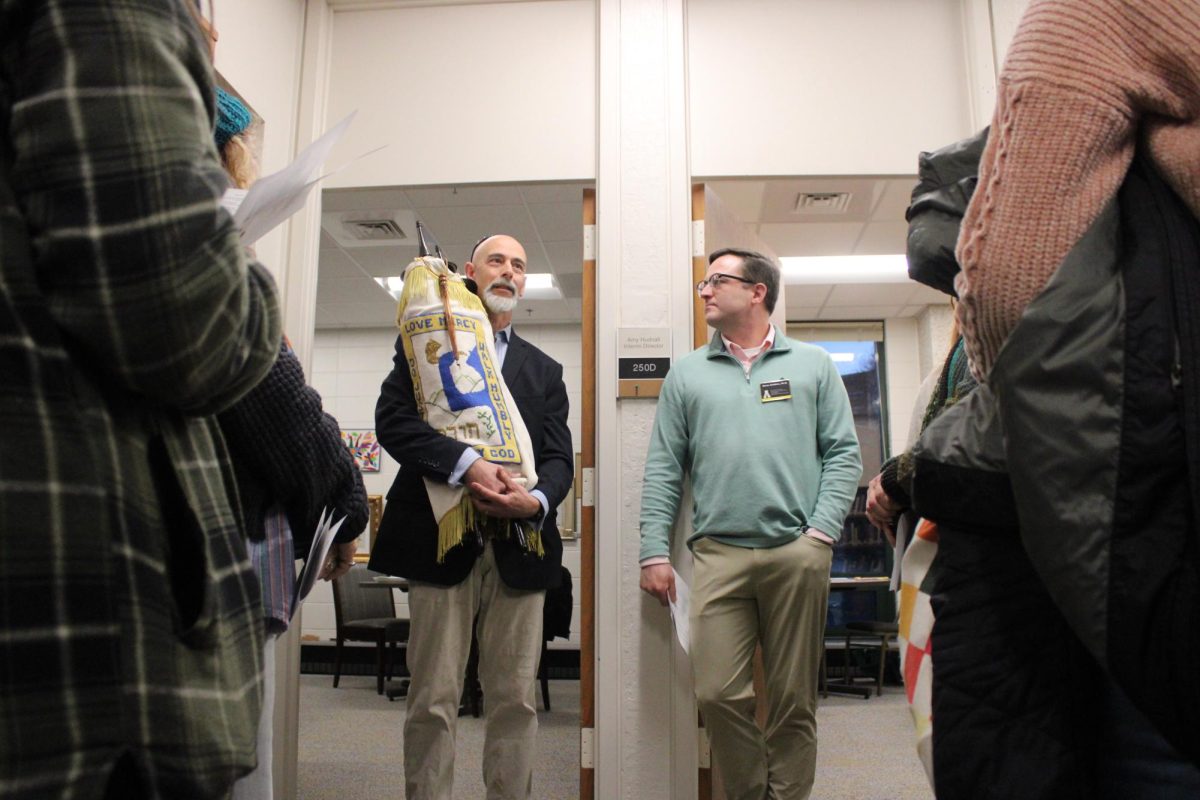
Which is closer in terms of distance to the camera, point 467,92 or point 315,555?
point 315,555

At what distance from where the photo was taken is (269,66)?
9.86 ft

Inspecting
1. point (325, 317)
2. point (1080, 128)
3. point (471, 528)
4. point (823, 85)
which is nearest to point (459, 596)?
point (471, 528)

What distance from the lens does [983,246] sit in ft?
2.56

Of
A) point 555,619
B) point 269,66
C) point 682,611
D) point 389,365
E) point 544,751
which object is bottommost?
point 544,751

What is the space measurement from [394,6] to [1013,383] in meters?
3.27

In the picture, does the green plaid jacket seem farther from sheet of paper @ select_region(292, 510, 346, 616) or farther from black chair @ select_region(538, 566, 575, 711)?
black chair @ select_region(538, 566, 575, 711)

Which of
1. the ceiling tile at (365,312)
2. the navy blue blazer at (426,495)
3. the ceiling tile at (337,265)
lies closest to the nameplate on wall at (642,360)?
the navy blue blazer at (426,495)

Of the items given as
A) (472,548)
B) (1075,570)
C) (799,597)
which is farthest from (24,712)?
(799,597)

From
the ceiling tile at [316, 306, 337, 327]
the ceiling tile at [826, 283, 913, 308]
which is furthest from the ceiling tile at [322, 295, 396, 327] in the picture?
the ceiling tile at [826, 283, 913, 308]

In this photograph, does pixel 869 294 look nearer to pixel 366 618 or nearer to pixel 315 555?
pixel 366 618

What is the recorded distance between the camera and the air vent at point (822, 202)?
452cm

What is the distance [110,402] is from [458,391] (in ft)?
5.41

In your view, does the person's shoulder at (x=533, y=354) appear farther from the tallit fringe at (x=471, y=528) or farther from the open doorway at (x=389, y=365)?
the tallit fringe at (x=471, y=528)

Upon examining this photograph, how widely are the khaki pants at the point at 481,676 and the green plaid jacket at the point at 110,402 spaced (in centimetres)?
161
